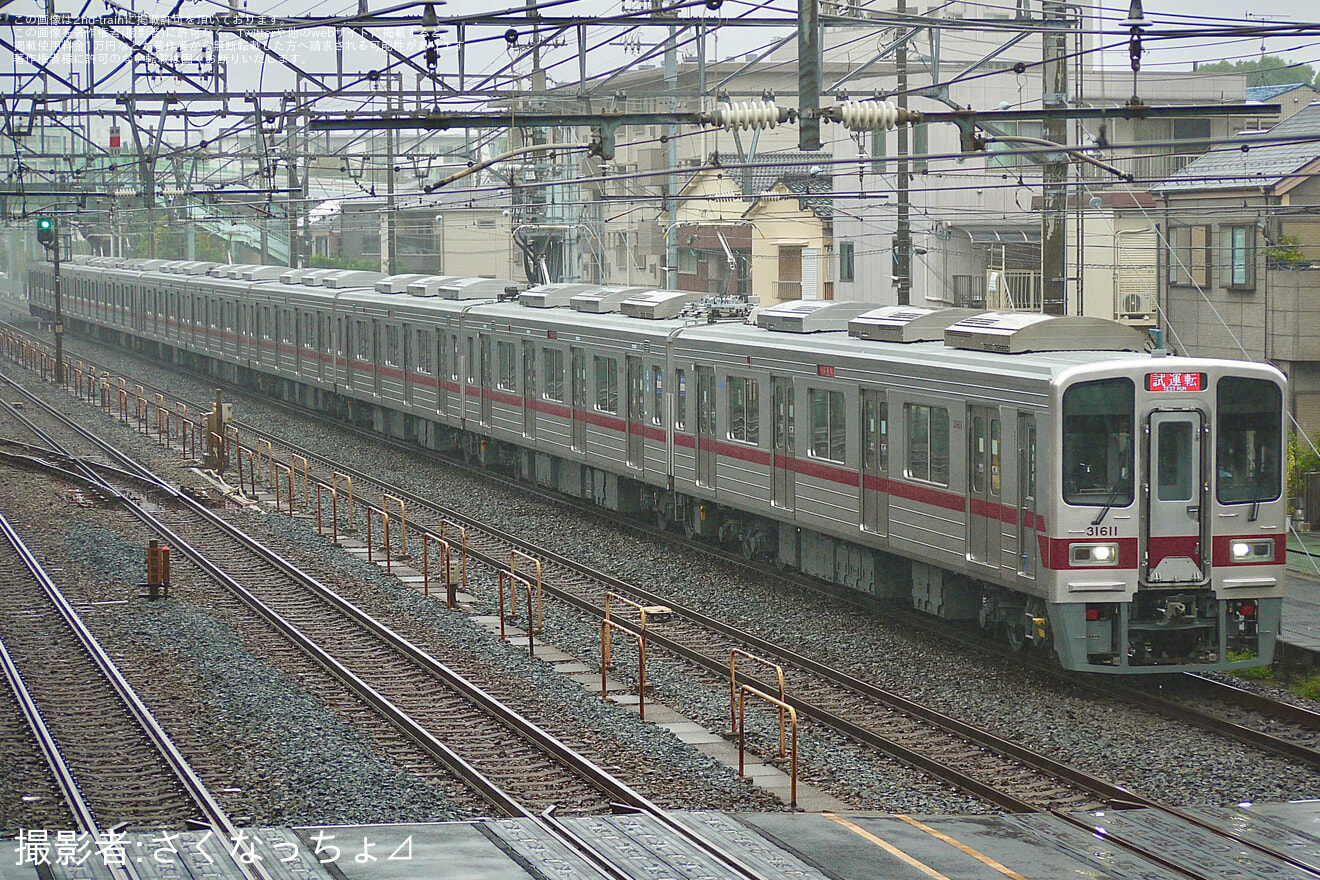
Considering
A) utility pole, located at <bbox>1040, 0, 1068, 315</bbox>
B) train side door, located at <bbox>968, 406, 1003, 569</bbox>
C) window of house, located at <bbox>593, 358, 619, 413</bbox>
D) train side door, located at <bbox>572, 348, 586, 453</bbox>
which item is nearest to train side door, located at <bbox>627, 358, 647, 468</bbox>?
window of house, located at <bbox>593, 358, 619, 413</bbox>

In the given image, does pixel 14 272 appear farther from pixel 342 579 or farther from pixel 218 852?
pixel 218 852

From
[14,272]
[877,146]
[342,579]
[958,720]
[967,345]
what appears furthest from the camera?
[14,272]

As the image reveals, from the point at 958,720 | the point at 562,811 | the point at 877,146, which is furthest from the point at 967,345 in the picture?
the point at 877,146

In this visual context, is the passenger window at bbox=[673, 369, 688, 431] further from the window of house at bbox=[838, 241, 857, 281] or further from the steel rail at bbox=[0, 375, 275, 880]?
the window of house at bbox=[838, 241, 857, 281]

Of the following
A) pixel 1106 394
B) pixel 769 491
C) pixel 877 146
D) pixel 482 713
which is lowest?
pixel 482 713

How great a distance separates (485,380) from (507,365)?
0.94 metres

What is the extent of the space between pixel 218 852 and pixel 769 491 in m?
8.93

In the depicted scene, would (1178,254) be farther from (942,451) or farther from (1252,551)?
(1252,551)

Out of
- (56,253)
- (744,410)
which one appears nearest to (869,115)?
(744,410)

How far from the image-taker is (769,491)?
16.8 metres

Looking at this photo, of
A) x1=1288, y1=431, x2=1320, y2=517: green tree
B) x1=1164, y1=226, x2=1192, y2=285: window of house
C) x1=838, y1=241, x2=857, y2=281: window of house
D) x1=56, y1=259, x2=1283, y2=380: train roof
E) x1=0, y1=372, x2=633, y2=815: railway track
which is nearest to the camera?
x1=0, y1=372, x2=633, y2=815: railway track

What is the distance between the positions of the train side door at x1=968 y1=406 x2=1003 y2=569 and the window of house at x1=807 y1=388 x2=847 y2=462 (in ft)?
7.47

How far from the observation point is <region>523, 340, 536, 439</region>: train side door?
23438 mm

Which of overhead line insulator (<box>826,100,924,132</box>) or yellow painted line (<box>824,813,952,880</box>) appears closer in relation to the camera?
yellow painted line (<box>824,813,952,880</box>)
